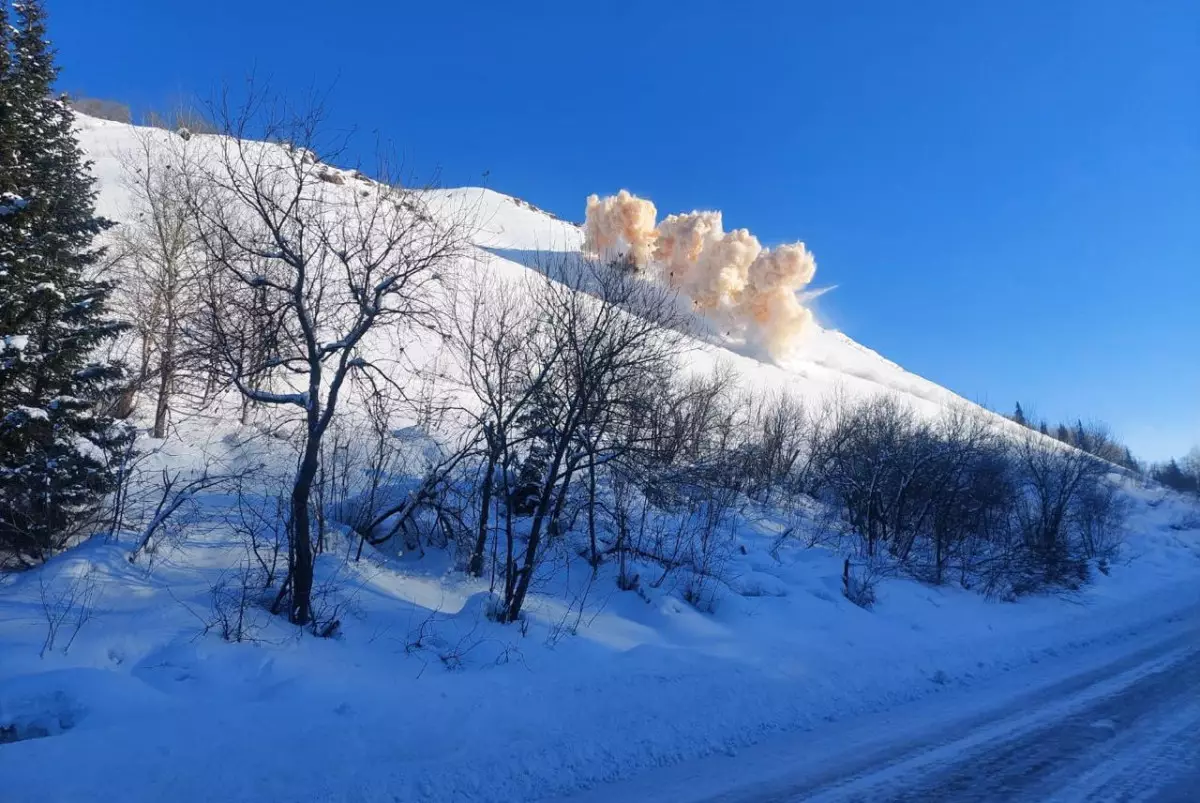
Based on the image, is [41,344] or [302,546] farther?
[41,344]

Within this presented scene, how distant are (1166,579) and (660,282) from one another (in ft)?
70.6

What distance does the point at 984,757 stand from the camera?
6027mm

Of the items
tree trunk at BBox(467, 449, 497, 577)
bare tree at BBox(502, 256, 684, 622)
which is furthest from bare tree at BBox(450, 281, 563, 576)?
bare tree at BBox(502, 256, 684, 622)

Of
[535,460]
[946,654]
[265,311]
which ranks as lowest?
[946,654]

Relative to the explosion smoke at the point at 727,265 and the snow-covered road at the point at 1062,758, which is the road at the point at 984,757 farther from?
the explosion smoke at the point at 727,265

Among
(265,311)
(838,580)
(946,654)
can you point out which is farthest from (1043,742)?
(265,311)

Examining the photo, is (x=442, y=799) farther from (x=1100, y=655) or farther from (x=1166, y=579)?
(x=1166, y=579)

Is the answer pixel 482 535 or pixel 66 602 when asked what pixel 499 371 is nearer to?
pixel 482 535

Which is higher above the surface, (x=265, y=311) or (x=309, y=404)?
(x=265, y=311)

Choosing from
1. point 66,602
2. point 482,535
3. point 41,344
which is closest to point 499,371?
point 482,535

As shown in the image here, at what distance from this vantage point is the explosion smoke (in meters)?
70.6

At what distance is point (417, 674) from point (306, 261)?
451 centimetres

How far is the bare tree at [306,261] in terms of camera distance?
6969 millimetres

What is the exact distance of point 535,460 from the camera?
411 inches
